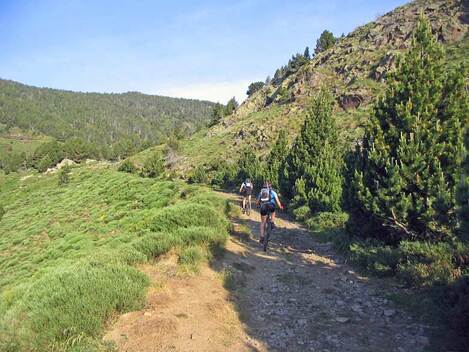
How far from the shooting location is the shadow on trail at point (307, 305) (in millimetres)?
6340

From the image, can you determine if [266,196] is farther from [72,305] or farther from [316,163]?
[316,163]

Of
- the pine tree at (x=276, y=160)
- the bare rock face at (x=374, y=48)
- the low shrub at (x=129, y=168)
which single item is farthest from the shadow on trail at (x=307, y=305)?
the low shrub at (x=129, y=168)

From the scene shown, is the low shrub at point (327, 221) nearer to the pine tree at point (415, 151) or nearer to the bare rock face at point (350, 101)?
the pine tree at point (415, 151)

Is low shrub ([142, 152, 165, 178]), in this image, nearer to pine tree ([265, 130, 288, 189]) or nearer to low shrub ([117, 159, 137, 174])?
low shrub ([117, 159, 137, 174])

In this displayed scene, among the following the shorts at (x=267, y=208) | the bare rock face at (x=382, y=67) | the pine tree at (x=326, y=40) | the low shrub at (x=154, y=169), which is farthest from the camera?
the pine tree at (x=326, y=40)

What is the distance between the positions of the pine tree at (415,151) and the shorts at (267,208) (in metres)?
2.76

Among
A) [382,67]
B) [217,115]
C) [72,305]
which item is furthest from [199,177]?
[217,115]

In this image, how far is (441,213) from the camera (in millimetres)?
9445

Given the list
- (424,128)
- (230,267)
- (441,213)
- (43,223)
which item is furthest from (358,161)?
(43,223)

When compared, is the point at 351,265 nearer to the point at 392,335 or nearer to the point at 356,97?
the point at 392,335

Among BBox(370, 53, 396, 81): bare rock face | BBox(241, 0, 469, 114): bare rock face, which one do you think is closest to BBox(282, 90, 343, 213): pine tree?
BBox(241, 0, 469, 114): bare rock face

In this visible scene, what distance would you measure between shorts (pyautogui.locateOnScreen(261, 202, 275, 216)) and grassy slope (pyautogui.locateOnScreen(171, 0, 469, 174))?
33687mm

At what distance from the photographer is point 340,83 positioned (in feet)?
197

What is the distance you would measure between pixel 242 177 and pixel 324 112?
2068 cm
